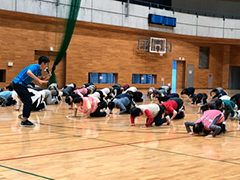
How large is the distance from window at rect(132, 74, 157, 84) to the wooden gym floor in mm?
21449

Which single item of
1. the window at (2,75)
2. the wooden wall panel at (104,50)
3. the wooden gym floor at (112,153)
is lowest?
the wooden gym floor at (112,153)

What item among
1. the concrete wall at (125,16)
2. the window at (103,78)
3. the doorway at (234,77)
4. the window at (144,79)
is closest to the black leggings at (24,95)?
the concrete wall at (125,16)

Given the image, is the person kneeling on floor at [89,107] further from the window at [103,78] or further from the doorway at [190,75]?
the doorway at [190,75]

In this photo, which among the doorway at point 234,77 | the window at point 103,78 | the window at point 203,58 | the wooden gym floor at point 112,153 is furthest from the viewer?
the doorway at point 234,77

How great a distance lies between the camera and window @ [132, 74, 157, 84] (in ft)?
103

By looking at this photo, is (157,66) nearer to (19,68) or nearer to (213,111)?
(19,68)

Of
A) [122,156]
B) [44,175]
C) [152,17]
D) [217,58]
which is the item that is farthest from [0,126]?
[217,58]

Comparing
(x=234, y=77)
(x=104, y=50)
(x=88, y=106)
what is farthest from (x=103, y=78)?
(x=234, y=77)

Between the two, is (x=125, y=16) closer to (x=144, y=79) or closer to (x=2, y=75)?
(x=144, y=79)

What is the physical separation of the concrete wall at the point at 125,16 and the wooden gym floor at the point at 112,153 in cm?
Answer: 1141

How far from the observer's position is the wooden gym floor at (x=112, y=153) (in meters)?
4.93

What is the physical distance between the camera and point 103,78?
95.9 ft

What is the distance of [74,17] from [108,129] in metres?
10.5

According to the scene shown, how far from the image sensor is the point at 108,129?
9.41 metres
